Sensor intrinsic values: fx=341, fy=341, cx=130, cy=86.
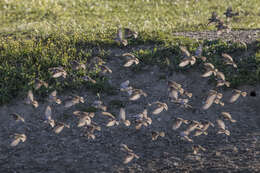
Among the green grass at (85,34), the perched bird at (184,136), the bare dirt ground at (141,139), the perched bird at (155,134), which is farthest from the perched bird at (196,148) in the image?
the green grass at (85,34)

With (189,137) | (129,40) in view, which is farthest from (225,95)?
(129,40)

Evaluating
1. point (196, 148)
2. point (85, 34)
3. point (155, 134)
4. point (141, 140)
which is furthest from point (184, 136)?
point (85, 34)

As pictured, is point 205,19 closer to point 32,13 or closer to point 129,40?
point 129,40

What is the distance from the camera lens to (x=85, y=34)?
42.5ft

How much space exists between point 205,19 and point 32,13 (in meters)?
9.07

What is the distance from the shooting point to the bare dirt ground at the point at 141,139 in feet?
25.4

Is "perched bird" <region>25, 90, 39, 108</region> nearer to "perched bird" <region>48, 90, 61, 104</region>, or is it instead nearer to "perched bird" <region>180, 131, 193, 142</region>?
"perched bird" <region>48, 90, 61, 104</region>

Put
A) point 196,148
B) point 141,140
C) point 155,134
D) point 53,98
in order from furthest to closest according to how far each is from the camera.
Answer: point 53,98 → point 141,140 → point 155,134 → point 196,148

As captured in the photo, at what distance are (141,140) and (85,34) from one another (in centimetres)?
580

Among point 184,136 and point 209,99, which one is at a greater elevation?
point 209,99

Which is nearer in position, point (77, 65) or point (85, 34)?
point (77, 65)

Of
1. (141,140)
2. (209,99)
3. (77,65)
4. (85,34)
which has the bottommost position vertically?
(141,140)

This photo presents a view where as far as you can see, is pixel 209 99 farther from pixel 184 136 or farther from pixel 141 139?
pixel 141 139

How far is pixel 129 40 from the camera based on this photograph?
484 inches
